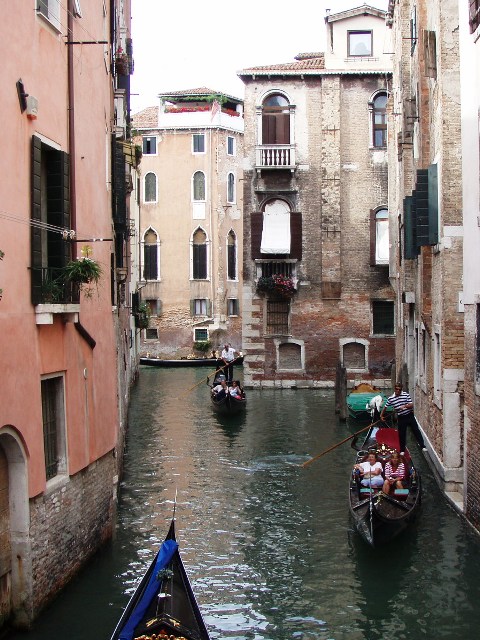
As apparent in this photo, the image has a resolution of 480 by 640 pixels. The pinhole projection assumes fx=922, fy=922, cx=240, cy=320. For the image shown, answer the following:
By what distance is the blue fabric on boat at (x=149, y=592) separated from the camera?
5.83 metres

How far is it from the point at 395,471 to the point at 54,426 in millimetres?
4685

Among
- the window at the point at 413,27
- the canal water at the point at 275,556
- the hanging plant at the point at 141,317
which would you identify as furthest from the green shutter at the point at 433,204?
the hanging plant at the point at 141,317

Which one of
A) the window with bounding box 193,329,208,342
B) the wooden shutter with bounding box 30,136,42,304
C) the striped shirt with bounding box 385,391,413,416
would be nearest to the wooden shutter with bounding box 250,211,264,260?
the window with bounding box 193,329,208,342

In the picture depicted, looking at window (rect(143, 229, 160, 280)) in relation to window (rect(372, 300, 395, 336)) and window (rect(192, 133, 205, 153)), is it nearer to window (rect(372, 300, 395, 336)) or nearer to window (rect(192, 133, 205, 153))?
window (rect(192, 133, 205, 153))

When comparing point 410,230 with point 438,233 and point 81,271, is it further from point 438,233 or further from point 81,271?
point 81,271

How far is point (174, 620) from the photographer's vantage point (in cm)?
584

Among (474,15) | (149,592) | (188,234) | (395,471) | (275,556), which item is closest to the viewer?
(149,592)

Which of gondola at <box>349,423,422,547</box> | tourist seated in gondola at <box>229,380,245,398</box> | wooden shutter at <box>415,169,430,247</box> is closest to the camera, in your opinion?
gondola at <box>349,423,422,547</box>

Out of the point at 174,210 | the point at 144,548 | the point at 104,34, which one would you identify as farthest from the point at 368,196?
the point at 144,548

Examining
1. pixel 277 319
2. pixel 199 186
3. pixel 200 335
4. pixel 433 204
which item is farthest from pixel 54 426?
pixel 199 186

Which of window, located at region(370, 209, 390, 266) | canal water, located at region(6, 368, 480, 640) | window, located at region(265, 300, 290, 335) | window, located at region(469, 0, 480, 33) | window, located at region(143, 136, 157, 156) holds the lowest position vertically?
canal water, located at region(6, 368, 480, 640)

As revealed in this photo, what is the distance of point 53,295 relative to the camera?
748 cm

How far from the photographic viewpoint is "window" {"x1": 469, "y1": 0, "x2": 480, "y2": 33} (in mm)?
9086

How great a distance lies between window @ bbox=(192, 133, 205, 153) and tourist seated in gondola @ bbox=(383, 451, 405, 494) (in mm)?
23783
